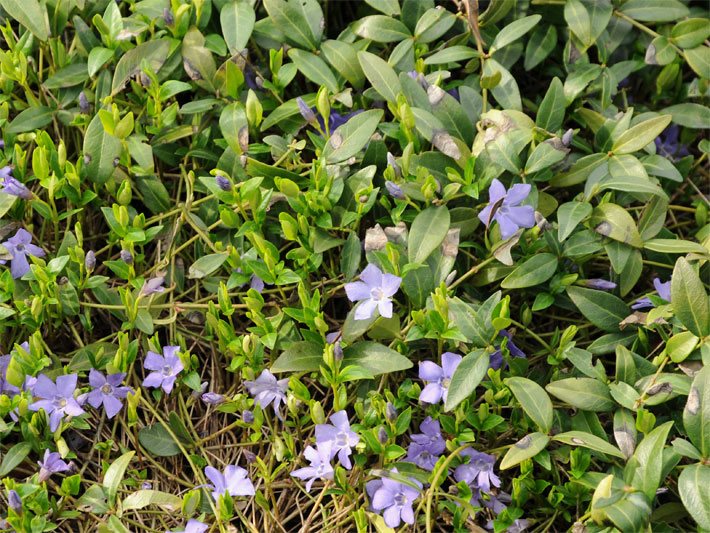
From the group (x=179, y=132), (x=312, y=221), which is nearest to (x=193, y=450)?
(x=312, y=221)

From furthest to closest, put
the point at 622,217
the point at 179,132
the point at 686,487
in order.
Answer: the point at 179,132 → the point at 622,217 → the point at 686,487

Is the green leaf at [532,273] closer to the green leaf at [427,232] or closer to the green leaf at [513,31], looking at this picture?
the green leaf at [427,232]

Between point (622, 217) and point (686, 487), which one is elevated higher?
point (622, 217)

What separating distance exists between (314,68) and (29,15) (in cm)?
60

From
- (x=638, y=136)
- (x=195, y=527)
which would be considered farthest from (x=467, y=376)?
(x=638, y=136)

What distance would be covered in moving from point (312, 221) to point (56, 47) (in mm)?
701

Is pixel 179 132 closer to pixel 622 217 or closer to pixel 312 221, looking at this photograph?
pixel 312 221

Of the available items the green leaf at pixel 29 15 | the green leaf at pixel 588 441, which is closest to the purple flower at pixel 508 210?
the green leaf at pixel 588 441

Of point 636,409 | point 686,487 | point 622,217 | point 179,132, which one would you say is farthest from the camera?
point 179,132

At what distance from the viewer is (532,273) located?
1.64 metres

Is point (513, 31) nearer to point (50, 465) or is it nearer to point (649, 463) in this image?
point (649, 463)

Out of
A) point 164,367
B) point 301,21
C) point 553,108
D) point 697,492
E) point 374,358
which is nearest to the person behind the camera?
point 697,492

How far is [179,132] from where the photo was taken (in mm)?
1849

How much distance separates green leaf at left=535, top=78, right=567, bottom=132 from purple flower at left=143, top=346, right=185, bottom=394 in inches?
34.1
